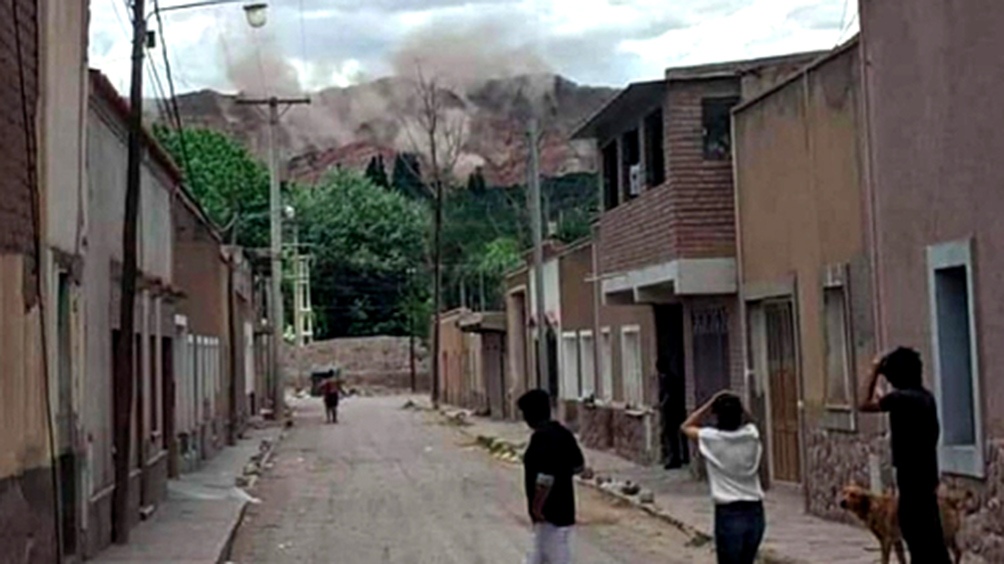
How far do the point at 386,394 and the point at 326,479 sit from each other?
63.4 metres

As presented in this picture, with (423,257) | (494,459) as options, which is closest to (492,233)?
(423,257)

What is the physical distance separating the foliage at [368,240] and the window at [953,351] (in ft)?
266

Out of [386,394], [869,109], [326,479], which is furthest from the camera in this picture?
[386,394]

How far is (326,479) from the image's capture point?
1293 inches

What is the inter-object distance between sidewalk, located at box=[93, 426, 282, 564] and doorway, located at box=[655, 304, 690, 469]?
714 centimetres

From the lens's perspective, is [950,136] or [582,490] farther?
[582,490]

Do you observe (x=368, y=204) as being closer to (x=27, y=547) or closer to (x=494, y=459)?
(x=494, y=459)

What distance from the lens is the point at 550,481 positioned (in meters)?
11.6

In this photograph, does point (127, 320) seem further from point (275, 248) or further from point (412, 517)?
point (275, 248)

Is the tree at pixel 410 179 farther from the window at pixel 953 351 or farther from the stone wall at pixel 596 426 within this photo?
the window at pixel 953 351

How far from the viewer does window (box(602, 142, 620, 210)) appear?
32.4 m

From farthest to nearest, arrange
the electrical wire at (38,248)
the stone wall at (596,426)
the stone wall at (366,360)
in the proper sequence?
the stone wall at (366,360)
the stone wall at (596,426)
the electrical wire at (38,248)

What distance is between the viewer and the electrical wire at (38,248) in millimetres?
13797

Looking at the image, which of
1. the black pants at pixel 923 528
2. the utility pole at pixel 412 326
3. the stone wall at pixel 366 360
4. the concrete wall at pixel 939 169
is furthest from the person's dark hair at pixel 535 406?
the stone wall at pixel 366 360
